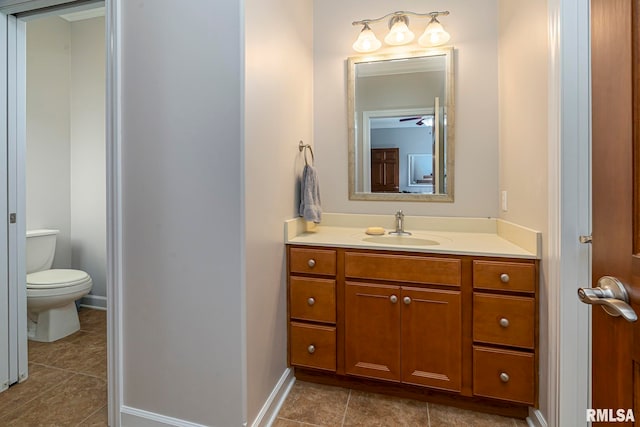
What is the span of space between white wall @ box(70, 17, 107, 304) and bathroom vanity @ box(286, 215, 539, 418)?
2171 millimetres

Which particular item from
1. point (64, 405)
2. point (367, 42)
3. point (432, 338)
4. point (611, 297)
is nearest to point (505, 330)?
point (432, 338)

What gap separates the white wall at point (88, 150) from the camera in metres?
2.85

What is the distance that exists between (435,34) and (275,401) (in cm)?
231

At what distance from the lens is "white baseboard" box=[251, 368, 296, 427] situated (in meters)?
1.48

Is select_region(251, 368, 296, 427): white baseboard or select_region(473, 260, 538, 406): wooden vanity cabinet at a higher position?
select_region(473, 260, 538, 406): wooden vanity cabinet

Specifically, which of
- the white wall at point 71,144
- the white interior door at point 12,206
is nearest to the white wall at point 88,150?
the white wall at point 71,144

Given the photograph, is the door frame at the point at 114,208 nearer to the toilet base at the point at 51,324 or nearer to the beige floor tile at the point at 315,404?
the beige floor tile at the point at 315,404

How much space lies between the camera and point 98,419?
5.07 ft

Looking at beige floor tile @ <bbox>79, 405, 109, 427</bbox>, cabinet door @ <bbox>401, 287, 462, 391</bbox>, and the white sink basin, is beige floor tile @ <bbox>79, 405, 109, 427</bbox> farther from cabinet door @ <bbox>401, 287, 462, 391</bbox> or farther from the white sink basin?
the white sink basin

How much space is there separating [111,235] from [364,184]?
5.02ft

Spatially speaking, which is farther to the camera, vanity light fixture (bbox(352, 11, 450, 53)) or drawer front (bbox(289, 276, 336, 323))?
vanity light fixture (bbox(352, 11, 450, 53))

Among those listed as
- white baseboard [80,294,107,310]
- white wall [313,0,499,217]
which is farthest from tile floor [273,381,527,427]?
white baseboard [80,294,107,310]

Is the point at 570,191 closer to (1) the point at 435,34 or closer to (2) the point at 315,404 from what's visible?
(1) the point at 435,34

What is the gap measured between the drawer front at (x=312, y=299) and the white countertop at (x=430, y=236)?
0.72 feet
